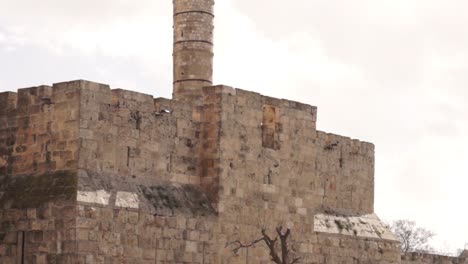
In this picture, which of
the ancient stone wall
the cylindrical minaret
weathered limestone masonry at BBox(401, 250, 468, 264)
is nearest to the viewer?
the ancient stone wall

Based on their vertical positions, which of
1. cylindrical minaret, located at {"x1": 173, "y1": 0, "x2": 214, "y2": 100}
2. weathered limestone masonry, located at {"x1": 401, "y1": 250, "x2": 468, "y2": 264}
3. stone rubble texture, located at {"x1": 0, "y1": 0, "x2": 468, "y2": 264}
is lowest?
weathered limestone masonry, located at {"x1": 401, "y1": 250, "x2": 468, "y2": 264}

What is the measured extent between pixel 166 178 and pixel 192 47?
25.0 feet

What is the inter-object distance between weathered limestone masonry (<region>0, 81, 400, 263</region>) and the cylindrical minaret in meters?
5.14

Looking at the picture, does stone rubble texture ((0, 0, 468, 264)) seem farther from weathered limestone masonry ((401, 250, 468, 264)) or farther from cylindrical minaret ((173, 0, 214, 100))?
cylindrical minaret ((173, 0, 214, 100))

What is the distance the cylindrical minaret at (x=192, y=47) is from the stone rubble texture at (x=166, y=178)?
496 cm

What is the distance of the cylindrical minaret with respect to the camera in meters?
24.9

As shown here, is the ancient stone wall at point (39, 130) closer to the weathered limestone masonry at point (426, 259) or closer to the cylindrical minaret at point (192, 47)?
the cylindrical minaret at point (192, 47)

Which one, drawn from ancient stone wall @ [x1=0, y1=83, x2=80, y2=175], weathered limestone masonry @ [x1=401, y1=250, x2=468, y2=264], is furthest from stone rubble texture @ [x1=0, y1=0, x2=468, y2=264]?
weathered limestone masonry @ [x1=401, y1=250, x2=468, y2=264]

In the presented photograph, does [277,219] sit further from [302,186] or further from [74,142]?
[74,142]

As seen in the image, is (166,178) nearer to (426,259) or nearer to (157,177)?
(157,177)

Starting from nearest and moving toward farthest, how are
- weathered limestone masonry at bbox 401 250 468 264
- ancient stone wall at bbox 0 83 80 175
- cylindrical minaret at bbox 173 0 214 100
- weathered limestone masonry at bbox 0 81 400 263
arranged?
weathered limestone masonry at bbox 0 81 400 263 < ancient stone wall at bbox 0 83 80 175 < weathered limestone masonry at bbox 401 250 468 264 < cylindrical minaret at bbox 173 0 214 100

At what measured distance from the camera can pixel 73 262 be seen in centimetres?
1628

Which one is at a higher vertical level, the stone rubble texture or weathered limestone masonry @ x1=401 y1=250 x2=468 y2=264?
the stone rubble texture

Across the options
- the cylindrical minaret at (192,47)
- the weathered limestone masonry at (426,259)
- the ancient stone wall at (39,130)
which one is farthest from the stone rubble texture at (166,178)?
the cylindrical minaret at (192,47)
